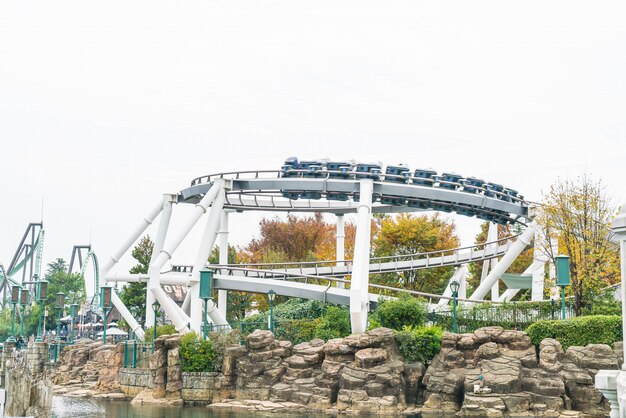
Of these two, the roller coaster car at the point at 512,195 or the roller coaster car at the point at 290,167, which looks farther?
the roller coaster car at the point at 512,195

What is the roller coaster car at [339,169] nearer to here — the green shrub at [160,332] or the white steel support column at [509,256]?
the white steel support column at [509,256]

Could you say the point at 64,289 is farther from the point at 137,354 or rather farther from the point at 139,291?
the point at 137,354

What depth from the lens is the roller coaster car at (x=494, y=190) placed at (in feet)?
146

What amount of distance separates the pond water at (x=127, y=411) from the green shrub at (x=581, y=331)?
890cm

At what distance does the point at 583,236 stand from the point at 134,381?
22181 mm

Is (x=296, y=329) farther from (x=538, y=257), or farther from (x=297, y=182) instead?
(x=538, y=257)

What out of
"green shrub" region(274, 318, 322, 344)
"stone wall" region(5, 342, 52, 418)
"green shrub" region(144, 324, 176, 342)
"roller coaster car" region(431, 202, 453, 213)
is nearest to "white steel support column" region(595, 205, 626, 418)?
"stone wall" region(5, 342, 52, 418)

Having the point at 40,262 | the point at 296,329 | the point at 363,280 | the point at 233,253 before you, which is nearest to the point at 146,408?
the point at 296,329

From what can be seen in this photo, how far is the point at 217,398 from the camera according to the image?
33.4 metres

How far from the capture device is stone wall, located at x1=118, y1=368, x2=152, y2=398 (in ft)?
124

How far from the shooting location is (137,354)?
39406 millimetres

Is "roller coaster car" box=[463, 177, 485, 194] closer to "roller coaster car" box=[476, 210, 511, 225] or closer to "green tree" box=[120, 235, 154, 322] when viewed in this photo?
"roller coaster car" box=[476, 210, 511, 225]

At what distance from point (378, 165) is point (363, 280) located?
7.18 m

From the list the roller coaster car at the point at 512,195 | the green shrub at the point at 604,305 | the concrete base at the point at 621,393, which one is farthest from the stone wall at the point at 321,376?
the concrete base at the point at 621,393
